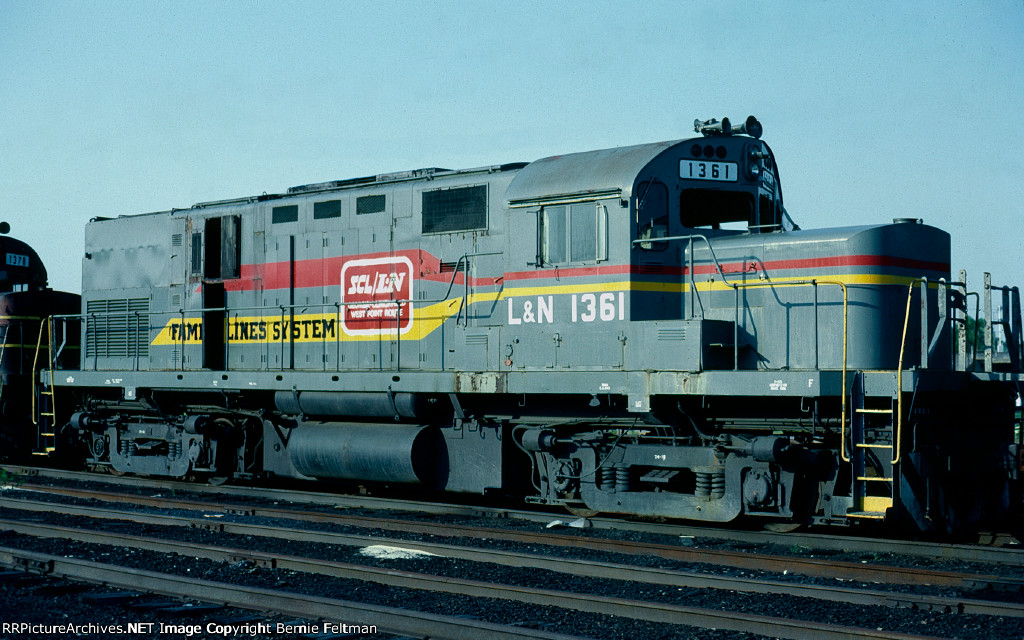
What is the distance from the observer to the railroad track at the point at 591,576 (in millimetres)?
6543

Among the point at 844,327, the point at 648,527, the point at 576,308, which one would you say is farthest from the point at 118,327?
the point at 844,327

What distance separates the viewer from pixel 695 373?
9398mm

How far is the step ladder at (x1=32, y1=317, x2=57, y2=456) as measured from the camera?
15.3 metres

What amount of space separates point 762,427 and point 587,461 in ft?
5.88

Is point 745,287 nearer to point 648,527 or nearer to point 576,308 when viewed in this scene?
point 576,308

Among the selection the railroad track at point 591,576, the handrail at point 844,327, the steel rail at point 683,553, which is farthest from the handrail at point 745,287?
the railroad track at point 591,576

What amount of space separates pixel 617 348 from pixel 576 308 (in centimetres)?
57

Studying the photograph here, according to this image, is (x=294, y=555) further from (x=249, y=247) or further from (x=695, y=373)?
(x=249, y=247)

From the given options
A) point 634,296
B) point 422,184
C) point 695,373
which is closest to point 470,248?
point 422,184

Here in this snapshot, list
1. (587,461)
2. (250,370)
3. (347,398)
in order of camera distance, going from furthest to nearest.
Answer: (250,370), (347,398), (587,461)

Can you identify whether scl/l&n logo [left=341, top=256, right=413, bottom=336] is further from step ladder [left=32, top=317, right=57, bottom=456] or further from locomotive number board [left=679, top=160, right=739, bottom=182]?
step ladder [left=32, top=317, right=57, bottom=456]

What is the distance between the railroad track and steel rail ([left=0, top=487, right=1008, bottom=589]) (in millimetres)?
14

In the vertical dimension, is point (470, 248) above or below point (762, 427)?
above

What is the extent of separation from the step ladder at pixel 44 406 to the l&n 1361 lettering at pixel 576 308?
7983 mm
